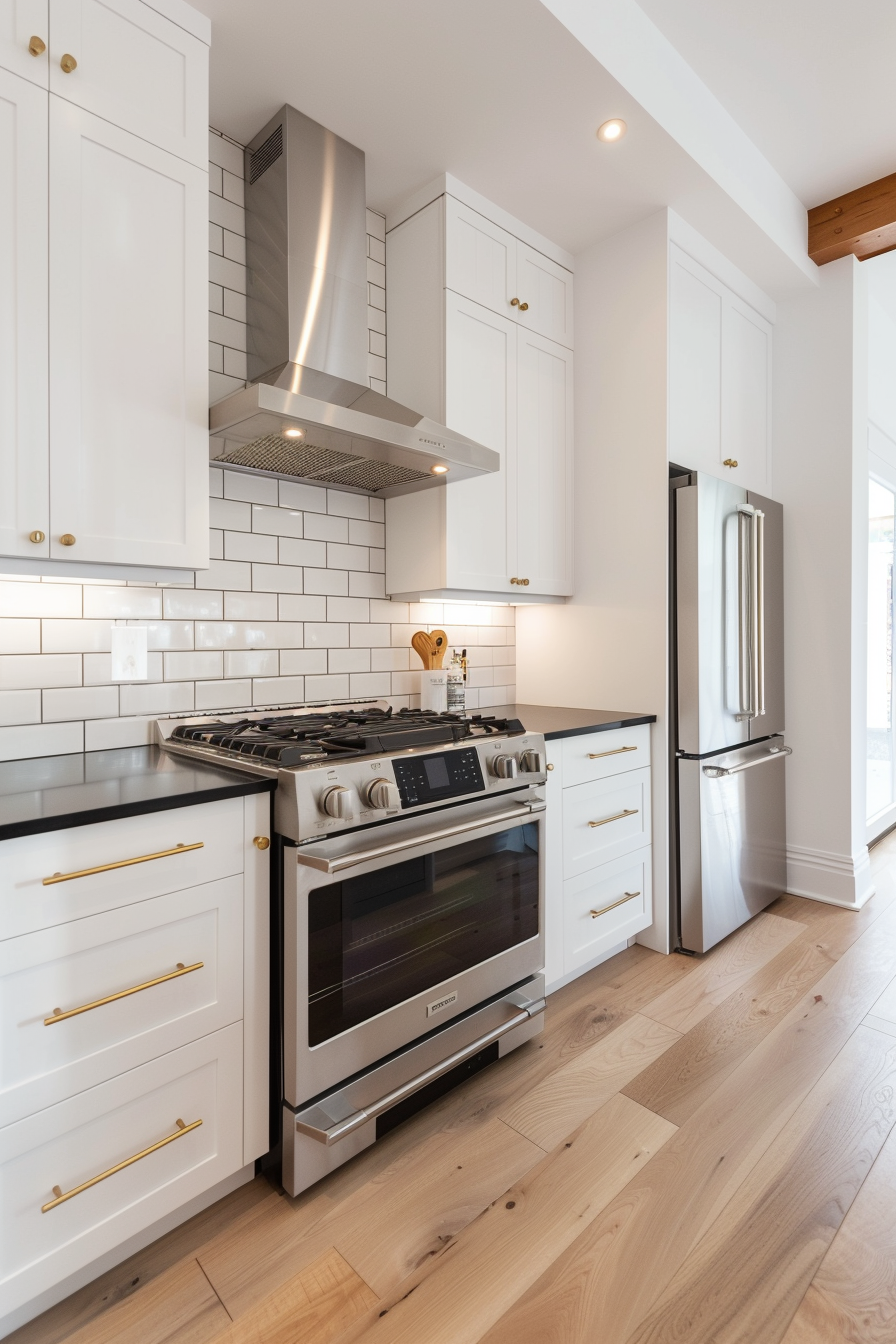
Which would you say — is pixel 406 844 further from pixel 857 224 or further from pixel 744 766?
pixel 857 224

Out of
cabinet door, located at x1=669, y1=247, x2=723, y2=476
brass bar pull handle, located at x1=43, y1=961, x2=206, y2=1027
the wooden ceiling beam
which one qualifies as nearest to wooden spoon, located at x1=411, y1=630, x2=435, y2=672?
cabinet door, located at x1=669, y1=247, x2=723, y2=476

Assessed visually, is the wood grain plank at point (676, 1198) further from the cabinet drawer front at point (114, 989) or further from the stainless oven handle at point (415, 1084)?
the cabinet drawer front at point (114, 989)

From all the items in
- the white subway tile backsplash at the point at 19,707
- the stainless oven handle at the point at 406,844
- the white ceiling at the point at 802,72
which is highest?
the white ceiling at the point at 802,72

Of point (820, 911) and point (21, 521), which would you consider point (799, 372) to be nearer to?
point (820, 911)

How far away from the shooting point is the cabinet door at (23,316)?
4.61 ft

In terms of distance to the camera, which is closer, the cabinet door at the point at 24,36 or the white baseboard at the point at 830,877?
the cabinet door at the point at 24,36

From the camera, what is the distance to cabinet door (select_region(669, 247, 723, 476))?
2.67m

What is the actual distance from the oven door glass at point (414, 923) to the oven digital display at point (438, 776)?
149mm

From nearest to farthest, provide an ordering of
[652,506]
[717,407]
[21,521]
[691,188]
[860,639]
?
[21,521]
[691,188]
[652,506]
[717,407]
[860,639]

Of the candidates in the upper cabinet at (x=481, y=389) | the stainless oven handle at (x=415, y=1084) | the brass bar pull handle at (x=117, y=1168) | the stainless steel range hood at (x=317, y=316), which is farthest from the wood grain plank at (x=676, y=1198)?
the stainless steel range hood at (x=317, y=316)

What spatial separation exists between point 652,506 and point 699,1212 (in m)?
2.12

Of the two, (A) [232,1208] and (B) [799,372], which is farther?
(B) [799,372]

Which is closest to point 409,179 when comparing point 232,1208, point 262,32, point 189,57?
point 262,32

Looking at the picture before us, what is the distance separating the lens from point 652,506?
2.64 meters
